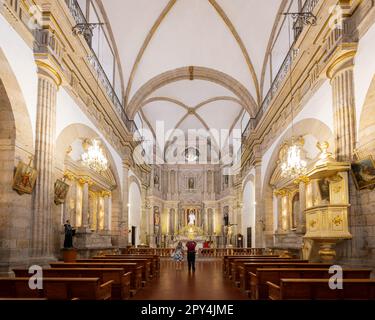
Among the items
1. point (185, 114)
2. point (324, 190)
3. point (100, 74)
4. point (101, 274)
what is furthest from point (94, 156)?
point (185, 114)

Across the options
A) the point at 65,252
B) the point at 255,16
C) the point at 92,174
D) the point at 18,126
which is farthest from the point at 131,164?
the point at 18,126

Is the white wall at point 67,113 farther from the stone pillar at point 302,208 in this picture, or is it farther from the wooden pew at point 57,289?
the stone pillar at point 302,208

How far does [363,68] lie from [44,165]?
7318mm

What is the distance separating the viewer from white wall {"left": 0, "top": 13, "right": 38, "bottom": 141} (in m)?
7.99

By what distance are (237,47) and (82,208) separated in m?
10.2

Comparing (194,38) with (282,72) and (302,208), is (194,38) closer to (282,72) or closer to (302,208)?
(282,72)

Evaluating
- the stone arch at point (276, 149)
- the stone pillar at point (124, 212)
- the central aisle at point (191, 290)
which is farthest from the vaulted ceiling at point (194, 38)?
the central aisle at point (191, 290)

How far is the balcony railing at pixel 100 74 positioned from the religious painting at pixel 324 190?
8128 mm

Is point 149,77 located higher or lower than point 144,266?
higher

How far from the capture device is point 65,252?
10.7 m

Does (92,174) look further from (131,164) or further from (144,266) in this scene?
(131,164)

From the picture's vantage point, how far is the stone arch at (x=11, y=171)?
8203 millimetres

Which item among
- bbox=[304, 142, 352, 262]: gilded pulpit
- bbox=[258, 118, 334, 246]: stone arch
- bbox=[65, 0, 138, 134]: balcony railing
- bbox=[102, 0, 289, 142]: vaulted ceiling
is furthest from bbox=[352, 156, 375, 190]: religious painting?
bbox=[102, 0, 289, 142]: vaulted ceiling

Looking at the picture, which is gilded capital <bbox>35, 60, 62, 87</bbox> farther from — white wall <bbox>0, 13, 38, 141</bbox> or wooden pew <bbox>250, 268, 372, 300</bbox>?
wooden pew <bbox>250, 268, 372, 300</bbox>
